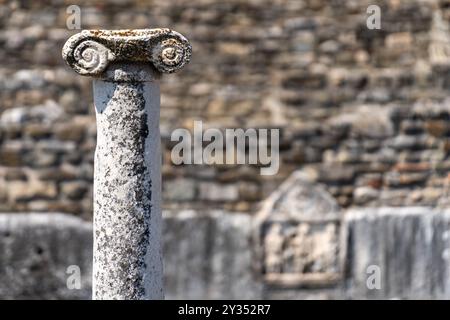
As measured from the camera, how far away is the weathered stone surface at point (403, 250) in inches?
247

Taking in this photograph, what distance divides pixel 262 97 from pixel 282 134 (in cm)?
31

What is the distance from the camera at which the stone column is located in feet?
12.6

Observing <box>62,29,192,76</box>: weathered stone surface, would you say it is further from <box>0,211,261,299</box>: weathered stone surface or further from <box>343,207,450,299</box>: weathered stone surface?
<box>343,207,450,299</box>: weathered stone surface

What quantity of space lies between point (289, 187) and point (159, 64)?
8.48 ft

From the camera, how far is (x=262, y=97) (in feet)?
21.0

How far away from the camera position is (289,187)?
6289mm

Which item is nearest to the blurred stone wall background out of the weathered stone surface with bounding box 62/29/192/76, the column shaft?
the column shaft

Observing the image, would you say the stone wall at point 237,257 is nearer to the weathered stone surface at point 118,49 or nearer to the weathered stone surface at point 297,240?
the weathered stone surface at point 297,240

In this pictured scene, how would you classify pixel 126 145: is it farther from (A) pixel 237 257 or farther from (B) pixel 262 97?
(B) pixel 262 97

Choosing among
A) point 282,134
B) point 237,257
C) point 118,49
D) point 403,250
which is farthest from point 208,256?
point 118,49

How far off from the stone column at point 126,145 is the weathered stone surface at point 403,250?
8.59 feet
